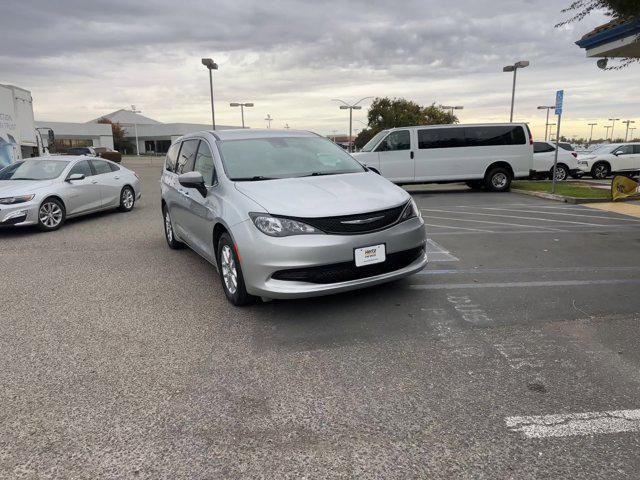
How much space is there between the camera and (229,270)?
4.81 m

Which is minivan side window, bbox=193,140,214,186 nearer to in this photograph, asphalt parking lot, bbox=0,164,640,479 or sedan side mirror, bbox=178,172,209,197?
sedan side mirror, bbox=178,172,209,197

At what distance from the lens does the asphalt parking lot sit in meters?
2.54

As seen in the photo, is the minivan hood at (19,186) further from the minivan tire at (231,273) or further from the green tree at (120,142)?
the green tree at (120,142)

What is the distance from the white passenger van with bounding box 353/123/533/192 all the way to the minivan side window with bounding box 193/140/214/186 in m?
9.65

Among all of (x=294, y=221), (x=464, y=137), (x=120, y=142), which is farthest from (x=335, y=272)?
(x=120, y=142)

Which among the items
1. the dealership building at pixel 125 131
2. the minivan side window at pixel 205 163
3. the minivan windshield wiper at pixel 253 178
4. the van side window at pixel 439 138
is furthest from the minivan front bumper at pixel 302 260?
the dealership building at pixel 125 131

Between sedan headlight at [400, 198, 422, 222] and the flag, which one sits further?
the flag

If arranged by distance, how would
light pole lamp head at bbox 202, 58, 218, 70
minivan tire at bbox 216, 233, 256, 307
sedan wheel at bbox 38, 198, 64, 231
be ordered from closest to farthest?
minivan tire at bbox 216, 233, 256, 307 → sedan wheel at bbox 38, 198, 64, 231 → light pole lamp head at bbox 202, 58, 218, 70

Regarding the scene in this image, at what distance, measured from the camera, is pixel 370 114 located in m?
56.9

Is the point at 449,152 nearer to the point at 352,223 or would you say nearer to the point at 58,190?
the point at 58,190

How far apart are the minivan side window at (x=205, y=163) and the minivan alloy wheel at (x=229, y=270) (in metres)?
0.91

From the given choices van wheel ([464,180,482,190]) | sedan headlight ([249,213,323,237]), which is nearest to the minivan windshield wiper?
sedan headlight ([249,213,323,237])

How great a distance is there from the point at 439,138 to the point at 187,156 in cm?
1049

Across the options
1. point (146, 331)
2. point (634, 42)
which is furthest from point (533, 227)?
point (146, 331)
